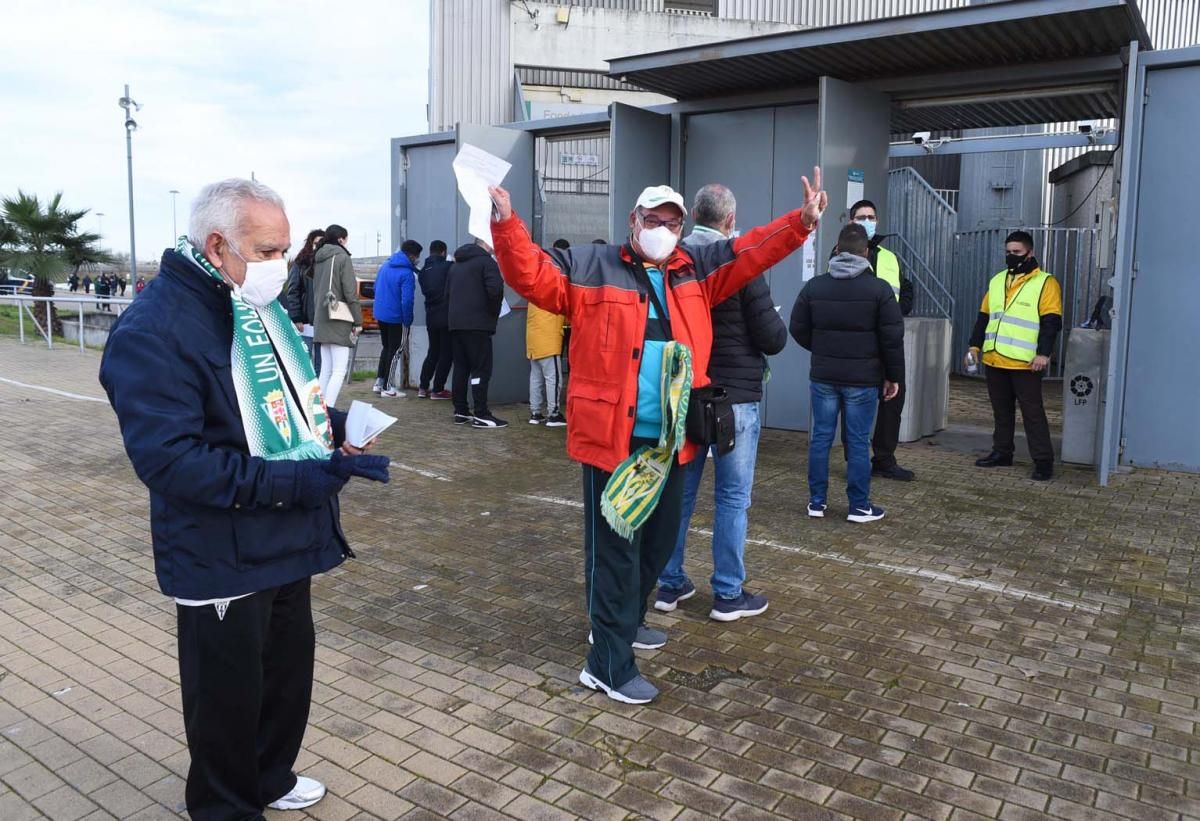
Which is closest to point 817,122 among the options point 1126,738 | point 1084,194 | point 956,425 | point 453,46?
point 956,425

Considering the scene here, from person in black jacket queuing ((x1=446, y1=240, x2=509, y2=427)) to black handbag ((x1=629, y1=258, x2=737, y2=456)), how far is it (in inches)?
234

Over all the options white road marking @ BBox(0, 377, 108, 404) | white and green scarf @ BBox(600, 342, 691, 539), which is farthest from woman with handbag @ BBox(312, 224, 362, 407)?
white and green scarf @ BBox(600, 342, 691, 539)

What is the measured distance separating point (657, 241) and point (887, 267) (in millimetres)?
4687

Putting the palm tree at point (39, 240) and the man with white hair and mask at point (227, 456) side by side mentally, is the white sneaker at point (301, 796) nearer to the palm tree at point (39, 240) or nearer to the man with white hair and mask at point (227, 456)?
the man with white hair and mask at point (227, 456)

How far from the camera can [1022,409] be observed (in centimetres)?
794

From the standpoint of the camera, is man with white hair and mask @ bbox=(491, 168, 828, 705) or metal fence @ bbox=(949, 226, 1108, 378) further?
metal fence @ bbox=(949, 226, 1108, 378)

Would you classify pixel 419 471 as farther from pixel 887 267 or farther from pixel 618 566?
pixel 618 566

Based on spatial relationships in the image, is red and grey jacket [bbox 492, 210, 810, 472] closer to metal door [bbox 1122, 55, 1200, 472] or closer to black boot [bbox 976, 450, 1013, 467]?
black boot [bbox 976, 450, 1013, 467]

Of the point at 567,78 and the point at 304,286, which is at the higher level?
the point at 567,78

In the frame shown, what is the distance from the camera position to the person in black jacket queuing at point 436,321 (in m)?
10.9

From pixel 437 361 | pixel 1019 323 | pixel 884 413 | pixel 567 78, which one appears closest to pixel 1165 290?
pixel 1019 323

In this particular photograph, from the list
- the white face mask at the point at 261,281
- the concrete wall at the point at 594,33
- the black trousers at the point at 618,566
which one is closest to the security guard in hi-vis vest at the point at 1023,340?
the black trousers at the point at 618,566

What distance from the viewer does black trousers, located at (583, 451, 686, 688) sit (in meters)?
3.81

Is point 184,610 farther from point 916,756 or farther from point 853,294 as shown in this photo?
point 853,294
